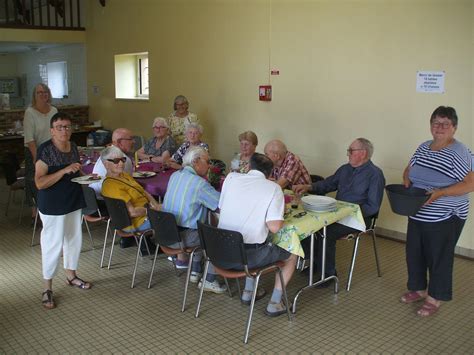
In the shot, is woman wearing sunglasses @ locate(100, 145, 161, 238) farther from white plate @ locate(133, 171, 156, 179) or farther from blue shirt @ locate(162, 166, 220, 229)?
white plate @ locate(133, 171, 156, 179)

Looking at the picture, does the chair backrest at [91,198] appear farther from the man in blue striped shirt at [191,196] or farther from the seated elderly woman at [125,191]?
the man in blue striped shirt at [191,196]

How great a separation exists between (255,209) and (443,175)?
1.24 metres

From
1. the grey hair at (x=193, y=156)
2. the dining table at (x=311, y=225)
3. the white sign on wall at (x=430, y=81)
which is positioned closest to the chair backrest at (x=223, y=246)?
the dining table at (x=311, y=225)

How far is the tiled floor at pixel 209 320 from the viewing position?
9.72 feet

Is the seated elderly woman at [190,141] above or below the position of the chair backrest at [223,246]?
above

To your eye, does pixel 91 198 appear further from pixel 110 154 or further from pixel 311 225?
pixel 311 225

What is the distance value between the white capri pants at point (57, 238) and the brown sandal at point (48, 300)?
11 cm

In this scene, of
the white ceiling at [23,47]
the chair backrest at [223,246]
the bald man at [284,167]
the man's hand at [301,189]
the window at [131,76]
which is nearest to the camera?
the chair backrest at [223,246]

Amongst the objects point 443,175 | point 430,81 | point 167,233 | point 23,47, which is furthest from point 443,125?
point 23,47

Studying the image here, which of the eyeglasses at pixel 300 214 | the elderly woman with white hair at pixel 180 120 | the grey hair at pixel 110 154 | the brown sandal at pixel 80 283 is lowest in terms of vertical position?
the brown sandal at pixel 80 283

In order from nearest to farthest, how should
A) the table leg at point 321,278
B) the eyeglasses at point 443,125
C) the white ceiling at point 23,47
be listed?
the eyeglasses at point 443,125
the table leg at point 321,278
the white ceiling at point 23,47

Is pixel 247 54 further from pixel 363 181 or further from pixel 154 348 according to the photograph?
pixel 154 348

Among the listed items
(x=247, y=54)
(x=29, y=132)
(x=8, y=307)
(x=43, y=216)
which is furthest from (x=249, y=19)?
(x=8, y=307)

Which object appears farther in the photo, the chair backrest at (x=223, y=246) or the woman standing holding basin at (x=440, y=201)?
the woman standing holding basin at (x=440, y=201)
